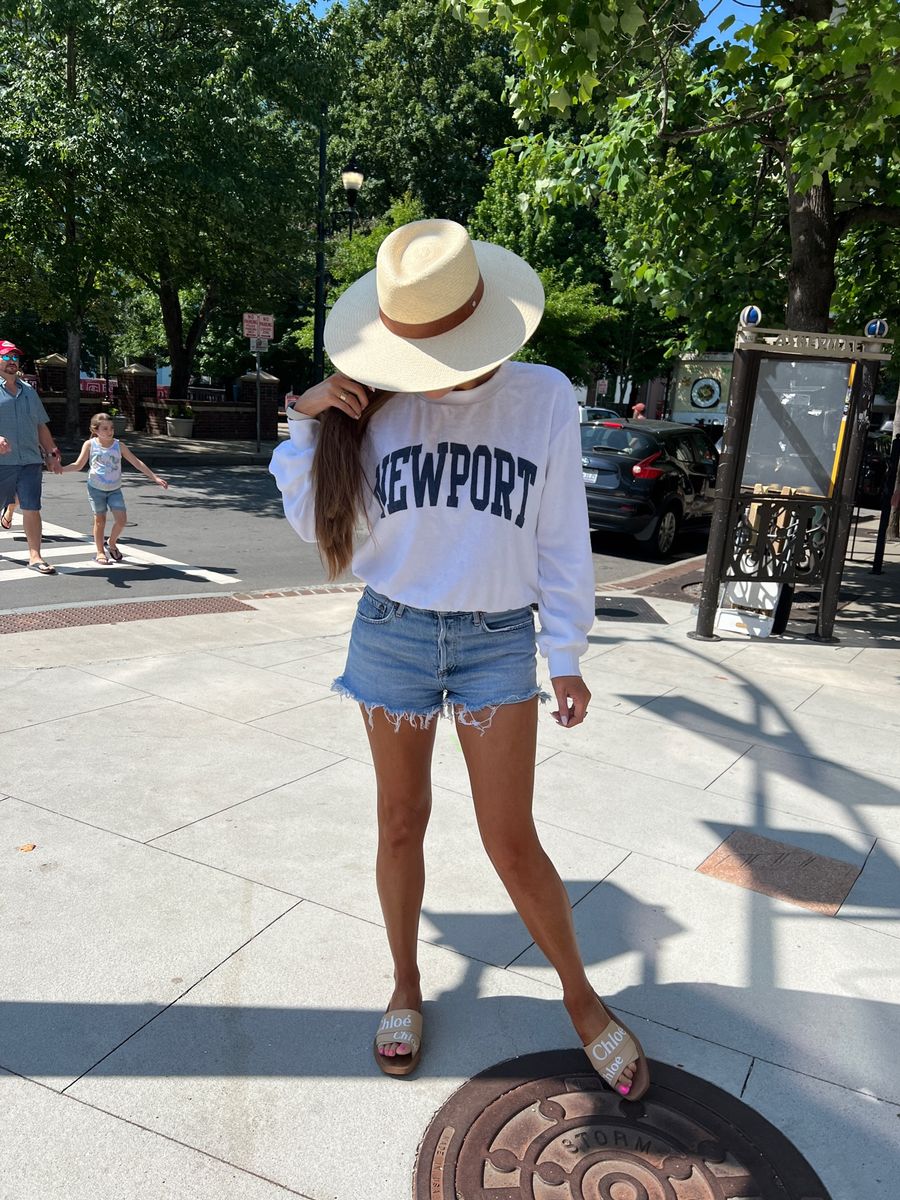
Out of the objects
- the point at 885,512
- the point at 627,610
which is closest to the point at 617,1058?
the point at 627,610

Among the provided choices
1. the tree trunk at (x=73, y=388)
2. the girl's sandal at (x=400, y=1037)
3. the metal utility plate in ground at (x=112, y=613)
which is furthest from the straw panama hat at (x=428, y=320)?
the tree trunk at (x=73, y=388)

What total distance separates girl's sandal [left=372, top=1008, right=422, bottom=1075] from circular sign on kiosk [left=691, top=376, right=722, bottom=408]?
88.7 ft

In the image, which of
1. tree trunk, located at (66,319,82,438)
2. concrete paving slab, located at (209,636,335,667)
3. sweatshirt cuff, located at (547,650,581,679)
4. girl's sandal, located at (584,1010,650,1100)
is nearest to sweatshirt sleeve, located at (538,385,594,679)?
sweatshirt cuff, located at (547,650,581,679)

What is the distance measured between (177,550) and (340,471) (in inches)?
350

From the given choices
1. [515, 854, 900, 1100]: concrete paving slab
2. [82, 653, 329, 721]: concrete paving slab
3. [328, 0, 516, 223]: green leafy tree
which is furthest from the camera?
[328, 0, 516, 223]: green leafy tree

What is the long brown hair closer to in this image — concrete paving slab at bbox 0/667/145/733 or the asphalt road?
concrete paving slab at bbox 0/667/145/733

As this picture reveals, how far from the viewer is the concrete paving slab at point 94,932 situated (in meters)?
2.55

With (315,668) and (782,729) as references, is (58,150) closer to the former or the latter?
(315,668)

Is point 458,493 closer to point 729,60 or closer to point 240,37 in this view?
point 729,60

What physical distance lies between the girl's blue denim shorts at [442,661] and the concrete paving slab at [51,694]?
2.88 metres

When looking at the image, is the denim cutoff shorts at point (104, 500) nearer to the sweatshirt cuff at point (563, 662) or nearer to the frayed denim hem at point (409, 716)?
the frayed denim hem at point (409, 716)

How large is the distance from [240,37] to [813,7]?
1339 cm

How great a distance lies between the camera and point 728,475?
7.77 metres

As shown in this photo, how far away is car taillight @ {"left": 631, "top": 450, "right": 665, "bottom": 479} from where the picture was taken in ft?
41.2
